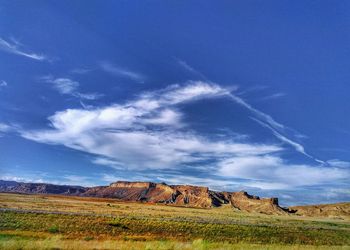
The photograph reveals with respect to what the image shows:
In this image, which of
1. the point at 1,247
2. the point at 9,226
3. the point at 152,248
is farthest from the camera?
the point at 9,226

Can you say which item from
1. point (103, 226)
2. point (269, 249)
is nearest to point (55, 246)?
point (269, 249)

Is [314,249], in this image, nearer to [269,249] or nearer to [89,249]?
[269,249]

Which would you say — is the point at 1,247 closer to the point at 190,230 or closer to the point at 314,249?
the point at 314,249

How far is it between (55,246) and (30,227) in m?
26.8

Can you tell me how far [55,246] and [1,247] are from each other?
5.62 feet

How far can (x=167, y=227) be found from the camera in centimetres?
4559

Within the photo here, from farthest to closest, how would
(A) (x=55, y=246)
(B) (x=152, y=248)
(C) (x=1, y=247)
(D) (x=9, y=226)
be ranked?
(D) (x=9, y=226) → (B) (x=152, y=248) → (A) (x=55, y=246) → (C) (x=1, y=247)

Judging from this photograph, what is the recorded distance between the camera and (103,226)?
40906 mm

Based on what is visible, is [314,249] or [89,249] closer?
[89,249]

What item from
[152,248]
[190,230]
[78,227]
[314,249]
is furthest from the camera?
[190,230]

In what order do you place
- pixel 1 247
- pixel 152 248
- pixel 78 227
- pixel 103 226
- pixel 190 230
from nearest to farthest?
pixel 1 247, pixel 152 248, pixel 78 227, pixel 103 226, pixel 190 230

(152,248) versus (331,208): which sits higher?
(331,208)

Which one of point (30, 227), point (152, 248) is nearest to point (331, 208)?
point (30, 227)

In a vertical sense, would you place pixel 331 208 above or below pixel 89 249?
above
